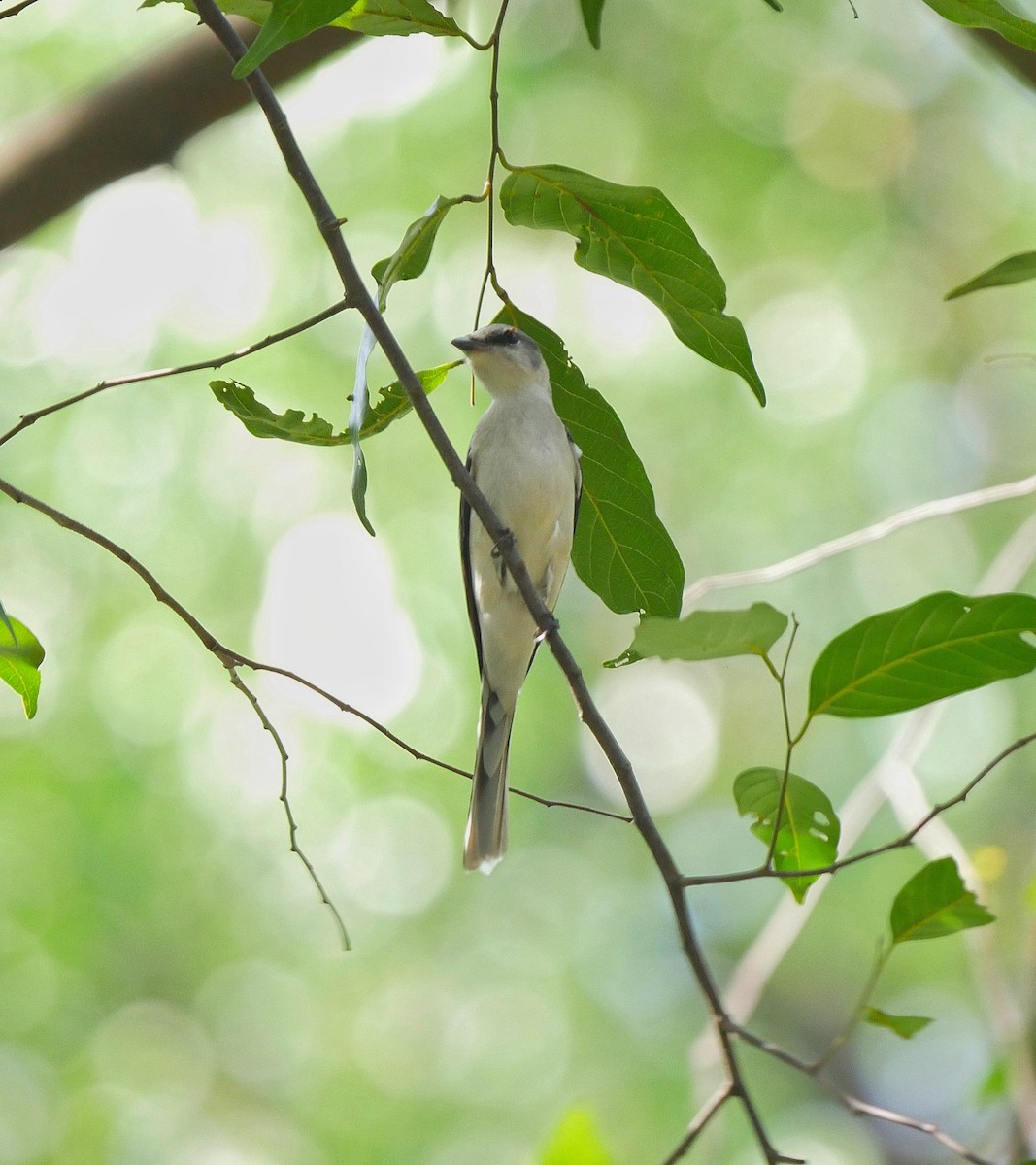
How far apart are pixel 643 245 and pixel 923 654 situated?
2.93ft

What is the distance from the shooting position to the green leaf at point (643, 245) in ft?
7.32

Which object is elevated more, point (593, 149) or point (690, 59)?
point (690, 59)

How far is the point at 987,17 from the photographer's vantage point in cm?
198

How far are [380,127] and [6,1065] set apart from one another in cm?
829

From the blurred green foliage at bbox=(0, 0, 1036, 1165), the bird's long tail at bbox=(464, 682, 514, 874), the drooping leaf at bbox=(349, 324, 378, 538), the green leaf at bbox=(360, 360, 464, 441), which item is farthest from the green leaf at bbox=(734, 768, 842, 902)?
the blurred green foliage at bbox=(0, 0, 1036, 1165)

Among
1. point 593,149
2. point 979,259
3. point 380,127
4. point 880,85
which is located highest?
point 880,85

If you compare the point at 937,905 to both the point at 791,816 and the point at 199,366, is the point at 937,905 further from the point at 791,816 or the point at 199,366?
the point at 199,366

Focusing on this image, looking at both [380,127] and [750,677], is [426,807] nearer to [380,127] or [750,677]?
[750,677]

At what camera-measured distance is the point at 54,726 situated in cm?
941

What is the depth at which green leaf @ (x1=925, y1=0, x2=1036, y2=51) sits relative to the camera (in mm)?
1982

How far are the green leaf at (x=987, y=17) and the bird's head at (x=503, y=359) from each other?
1.58 m

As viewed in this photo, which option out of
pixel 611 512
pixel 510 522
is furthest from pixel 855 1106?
pixel 510 522

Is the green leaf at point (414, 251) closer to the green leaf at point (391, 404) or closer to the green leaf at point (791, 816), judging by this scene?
the green leaf at point (391, 404)

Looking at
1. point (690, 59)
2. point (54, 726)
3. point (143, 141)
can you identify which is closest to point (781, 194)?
point (690, 59)
